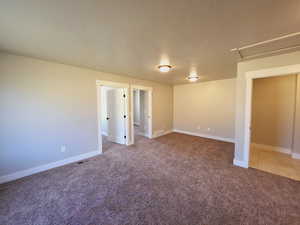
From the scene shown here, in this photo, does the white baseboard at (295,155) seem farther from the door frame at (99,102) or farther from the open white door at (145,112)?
the door frame at (99,102)

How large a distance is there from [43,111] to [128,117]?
7.42 feet

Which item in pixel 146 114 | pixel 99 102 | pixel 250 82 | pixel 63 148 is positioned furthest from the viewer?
pixel 146 114

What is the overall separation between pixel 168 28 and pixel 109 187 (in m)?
2.63

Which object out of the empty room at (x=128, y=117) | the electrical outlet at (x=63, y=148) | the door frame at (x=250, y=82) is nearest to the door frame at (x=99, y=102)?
the empty room at (x=128, y=117)

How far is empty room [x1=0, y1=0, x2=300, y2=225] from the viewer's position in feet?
4.64

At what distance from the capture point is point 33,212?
170 centimetres

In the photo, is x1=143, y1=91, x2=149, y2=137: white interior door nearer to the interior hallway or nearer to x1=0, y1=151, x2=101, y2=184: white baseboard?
x1=0, y1=151, x2=101, y2=184: white baseboard

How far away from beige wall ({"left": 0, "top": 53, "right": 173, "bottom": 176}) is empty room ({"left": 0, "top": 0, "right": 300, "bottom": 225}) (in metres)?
0.02

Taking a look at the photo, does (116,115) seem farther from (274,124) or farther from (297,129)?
(297,129)

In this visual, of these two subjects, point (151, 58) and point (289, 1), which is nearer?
point (289, 1)

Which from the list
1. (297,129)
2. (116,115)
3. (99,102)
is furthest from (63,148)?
(297,129)

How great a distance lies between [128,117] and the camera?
4.34 meters

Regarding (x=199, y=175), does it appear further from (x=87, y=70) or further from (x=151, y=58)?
(x=87, y=70)

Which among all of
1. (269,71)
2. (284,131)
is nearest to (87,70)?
(269,71)
